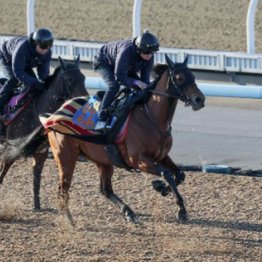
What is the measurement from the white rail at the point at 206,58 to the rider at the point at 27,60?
4825 millimetres

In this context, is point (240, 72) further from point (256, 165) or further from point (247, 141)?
point (256, 165)

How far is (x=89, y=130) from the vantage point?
11.3m

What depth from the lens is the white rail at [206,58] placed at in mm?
17203

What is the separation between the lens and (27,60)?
12039 mm

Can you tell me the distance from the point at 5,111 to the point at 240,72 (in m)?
5.77

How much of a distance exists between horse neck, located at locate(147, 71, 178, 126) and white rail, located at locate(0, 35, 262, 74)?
5.78 meters

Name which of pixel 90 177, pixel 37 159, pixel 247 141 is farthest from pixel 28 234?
pixel 247 141

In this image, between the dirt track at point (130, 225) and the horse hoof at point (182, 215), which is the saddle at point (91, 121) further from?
the horse hoof at point (182, 215)

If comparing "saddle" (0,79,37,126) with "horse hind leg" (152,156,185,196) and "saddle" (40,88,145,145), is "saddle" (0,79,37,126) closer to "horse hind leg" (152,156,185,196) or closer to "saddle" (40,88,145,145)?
"saddle" (40,88,145,145)

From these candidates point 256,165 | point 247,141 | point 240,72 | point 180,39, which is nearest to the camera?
point 256,165

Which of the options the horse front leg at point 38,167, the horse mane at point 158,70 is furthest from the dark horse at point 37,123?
the horse mane at point 158,70

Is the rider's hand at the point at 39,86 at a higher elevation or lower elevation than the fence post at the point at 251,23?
higher

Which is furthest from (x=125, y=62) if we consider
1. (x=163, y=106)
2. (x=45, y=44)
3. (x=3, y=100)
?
(x=3, y=100)

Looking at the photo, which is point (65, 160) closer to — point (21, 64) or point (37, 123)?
point (37, 123)
